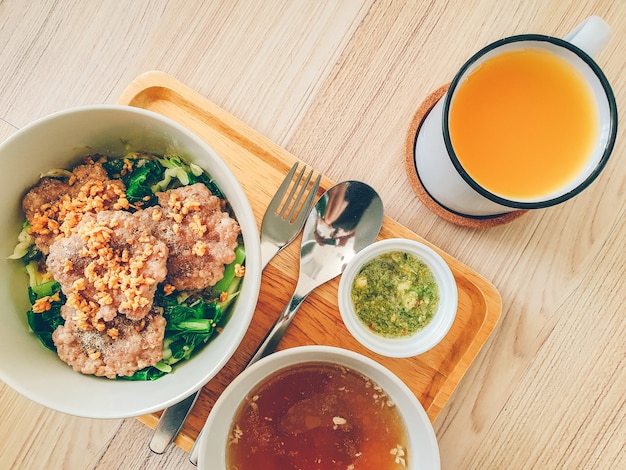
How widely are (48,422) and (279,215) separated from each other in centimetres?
72

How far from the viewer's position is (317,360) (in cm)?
106

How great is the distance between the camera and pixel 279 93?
121 centimetres

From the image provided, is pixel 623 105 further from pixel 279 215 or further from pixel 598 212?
pixel 279 215

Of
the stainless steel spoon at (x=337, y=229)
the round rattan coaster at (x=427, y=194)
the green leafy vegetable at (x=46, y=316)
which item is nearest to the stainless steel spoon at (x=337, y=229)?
the stainless steel spoon at (x=337, y=229)

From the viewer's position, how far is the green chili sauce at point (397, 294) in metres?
1.13

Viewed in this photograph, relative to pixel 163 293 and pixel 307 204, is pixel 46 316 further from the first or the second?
pixel 307 204

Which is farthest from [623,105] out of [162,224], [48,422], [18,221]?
[48,422]

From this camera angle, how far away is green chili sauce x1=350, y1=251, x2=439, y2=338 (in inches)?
44.4

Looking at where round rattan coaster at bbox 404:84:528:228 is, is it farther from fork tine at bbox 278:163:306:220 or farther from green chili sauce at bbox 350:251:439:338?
fork tine at bbox 278:163:306:220

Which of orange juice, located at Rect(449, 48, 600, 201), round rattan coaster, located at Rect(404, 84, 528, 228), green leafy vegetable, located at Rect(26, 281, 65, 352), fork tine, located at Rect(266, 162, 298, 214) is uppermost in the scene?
orange juice, located at Rect(449, 48, 600, 201)

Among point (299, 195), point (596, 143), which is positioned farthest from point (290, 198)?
point (596, 143)

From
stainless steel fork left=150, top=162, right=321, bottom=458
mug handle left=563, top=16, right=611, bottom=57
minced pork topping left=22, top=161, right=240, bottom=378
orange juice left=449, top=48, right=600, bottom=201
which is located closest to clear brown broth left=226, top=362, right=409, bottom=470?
stainless steel fork left=150, top=162, right=321, bottom=458

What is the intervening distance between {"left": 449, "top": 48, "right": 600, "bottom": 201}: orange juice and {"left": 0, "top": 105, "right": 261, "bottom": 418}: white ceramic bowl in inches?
19.0

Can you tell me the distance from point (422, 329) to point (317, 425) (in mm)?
302
